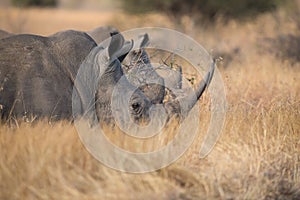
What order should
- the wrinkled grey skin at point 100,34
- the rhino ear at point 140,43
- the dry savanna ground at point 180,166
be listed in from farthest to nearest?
the wrinkled grey skin at point 100,34 → the rhino ear at point 140,43 → the dry savanna ground at point 180,166

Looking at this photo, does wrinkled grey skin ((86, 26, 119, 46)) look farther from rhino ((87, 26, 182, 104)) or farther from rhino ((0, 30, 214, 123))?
rhino ((0, 30, 214, 123))

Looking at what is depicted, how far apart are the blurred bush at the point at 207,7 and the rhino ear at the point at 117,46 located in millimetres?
13153

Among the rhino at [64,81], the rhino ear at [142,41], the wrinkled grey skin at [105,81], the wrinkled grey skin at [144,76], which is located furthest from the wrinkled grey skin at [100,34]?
the wrinkled grey skin at [105,81]

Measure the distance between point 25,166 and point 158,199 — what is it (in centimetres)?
113

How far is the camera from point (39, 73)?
22.3 ft

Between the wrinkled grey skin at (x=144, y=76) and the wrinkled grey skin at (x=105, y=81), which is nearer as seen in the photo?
the wrinkled grey skin at (x=105, y=81)

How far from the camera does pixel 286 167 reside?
223 inches

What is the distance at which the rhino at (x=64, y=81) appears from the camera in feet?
21.5

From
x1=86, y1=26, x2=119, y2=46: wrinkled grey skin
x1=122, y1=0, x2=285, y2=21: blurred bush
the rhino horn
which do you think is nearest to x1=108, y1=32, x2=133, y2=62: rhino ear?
the rhino horn

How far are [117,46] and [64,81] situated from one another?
2.34 feet

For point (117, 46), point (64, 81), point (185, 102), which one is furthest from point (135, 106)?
point (64, 81)

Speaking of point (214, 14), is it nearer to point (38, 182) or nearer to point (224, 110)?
point (224, 110)

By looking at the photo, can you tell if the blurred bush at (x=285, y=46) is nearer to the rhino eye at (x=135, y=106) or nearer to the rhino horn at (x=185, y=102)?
the rhino horn at (x=185, y=102)

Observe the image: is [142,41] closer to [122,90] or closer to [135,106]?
[122,90]
